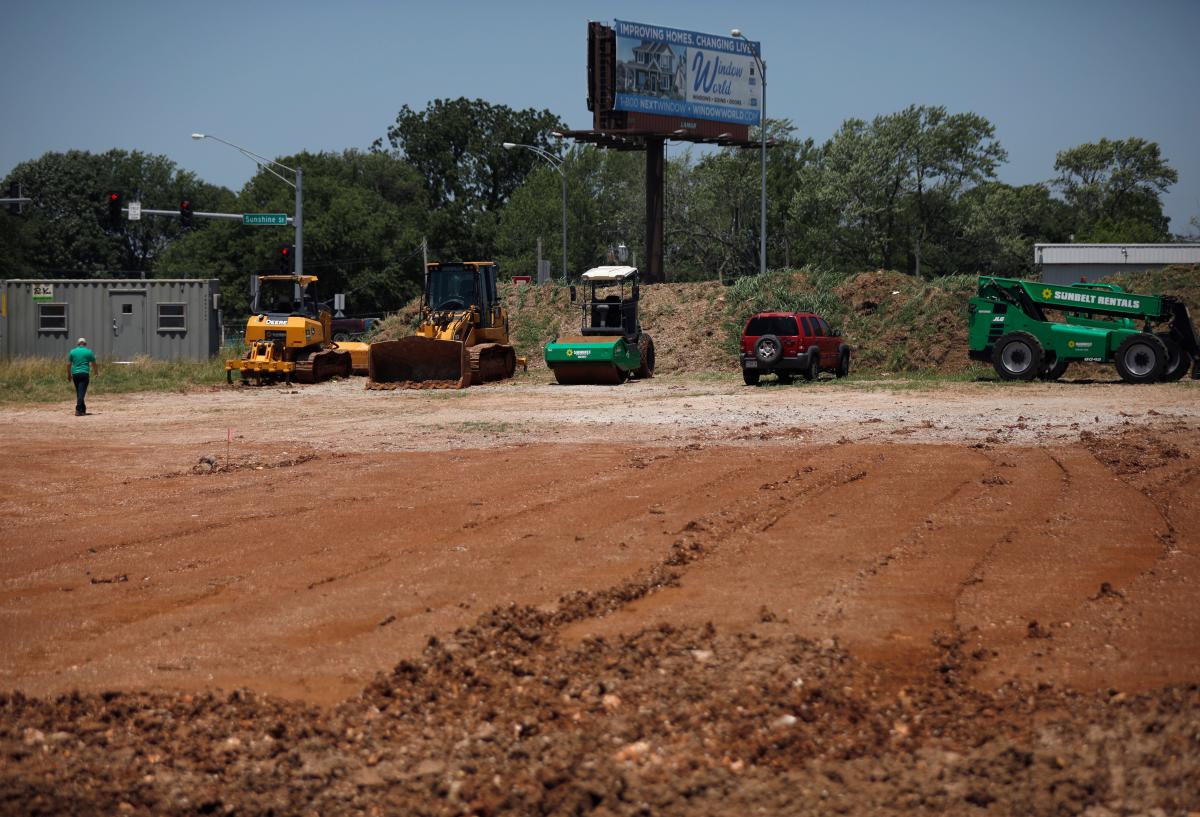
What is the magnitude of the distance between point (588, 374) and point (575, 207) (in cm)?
5356

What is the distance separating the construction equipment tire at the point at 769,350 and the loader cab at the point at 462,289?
7593 millimetres

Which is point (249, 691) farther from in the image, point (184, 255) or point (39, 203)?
point (39, 203)

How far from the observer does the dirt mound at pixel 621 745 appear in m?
5.44

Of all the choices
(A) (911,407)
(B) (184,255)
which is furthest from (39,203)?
(A) (911,407)

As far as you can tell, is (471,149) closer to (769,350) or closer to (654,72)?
(654,72)

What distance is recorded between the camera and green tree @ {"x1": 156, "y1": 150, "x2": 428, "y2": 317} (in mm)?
81938

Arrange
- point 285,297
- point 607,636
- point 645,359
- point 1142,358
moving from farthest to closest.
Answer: point 645,359 < point 285,297 < point 1142,358 < point 607,636

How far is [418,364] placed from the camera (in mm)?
31344

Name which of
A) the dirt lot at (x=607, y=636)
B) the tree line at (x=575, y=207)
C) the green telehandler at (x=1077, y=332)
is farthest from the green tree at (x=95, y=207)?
the dirt lot at (x=607, y=636)

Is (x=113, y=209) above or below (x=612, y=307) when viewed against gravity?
above

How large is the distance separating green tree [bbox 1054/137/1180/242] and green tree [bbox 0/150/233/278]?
6641cm

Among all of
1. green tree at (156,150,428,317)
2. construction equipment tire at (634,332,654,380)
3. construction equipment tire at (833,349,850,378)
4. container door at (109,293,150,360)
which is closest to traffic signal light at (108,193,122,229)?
container door at (109,293,150,360)

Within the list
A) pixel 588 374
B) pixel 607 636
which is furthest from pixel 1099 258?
pixel 607 636

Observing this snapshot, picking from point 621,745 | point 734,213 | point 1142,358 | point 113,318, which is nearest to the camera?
point 621,745
